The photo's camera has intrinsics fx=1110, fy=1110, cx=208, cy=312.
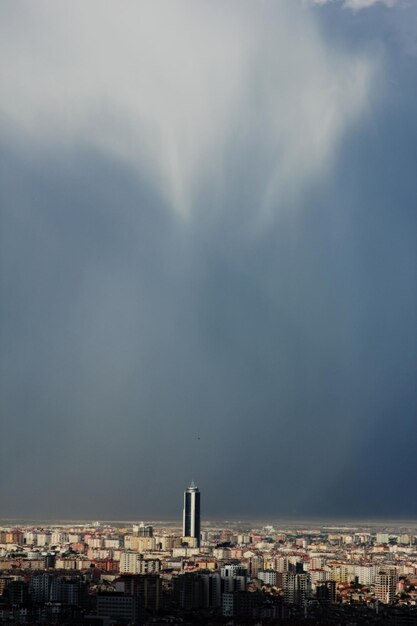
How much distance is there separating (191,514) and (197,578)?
1077cm

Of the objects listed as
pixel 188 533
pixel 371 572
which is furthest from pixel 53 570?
pixel 188 533

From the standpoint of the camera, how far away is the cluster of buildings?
11.7m

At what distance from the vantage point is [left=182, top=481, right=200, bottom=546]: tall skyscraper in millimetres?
22734

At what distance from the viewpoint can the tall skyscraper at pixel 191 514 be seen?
74.6ft

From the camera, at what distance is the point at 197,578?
44.1 feet

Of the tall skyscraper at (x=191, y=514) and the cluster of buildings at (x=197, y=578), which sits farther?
the tall skyscraper at (x=191, y=514)

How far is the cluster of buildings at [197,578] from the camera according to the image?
11672 mm

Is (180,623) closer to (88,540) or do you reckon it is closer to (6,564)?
(6,564)

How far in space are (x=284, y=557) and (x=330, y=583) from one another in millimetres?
2760

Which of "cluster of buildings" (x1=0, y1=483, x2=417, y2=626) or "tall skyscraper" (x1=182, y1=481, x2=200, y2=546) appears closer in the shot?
"cluster of buildings" (x1=0, y1=483, x2=417, y2=626)

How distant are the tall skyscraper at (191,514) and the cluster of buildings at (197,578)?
1.21m

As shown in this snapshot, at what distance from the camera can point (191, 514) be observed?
24.2m

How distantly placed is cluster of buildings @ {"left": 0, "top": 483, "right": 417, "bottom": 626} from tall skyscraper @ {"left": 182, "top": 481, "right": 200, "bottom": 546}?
1.21 m

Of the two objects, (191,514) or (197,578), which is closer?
(197,578)
